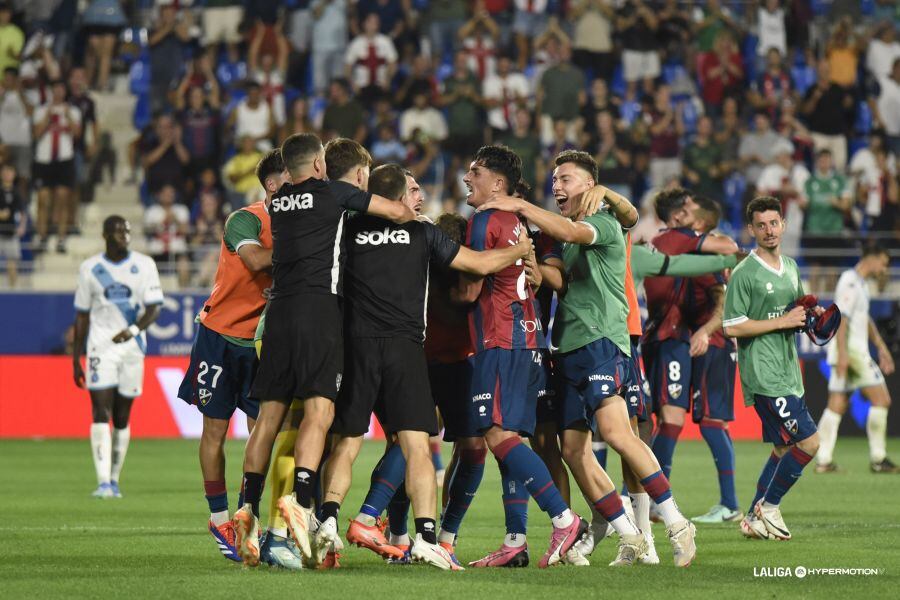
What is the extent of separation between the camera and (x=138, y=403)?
21.9 metres

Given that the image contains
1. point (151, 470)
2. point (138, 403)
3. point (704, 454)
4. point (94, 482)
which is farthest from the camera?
point (138, 403)

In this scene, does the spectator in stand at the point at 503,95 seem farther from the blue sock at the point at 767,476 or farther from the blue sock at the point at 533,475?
the blue sock at the point at 533,475

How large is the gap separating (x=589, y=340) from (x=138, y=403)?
14.0 meters

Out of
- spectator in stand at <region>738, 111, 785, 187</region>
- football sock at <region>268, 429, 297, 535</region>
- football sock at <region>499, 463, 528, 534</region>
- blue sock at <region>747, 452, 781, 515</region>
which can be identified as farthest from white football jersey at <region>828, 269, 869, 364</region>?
football sock at <region>268, 429, 297, 535</region>

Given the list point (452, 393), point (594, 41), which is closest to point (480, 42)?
point (594, 41)

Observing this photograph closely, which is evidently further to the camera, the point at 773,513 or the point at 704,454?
the point at 704,454

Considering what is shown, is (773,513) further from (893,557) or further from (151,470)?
(151,470)

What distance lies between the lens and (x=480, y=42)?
88.5 ft

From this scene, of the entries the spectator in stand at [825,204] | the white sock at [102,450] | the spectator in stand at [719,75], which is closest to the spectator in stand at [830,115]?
the spectator in stand at [719,75]

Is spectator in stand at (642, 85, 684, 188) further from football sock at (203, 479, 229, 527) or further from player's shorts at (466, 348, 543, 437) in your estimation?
player's shorts at (466, 348, 543, 437)

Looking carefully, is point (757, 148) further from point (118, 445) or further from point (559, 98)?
point (118, 445)

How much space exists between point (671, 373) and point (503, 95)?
1459 cm

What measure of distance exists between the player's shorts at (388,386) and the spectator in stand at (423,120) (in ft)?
56.0

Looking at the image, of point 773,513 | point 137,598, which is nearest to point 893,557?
point 773,513
